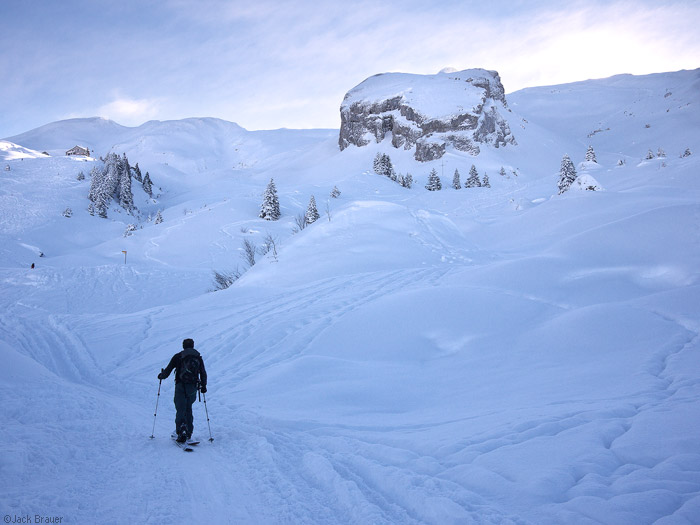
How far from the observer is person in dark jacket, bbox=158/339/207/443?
18.8ft

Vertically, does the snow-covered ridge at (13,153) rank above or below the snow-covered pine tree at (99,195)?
above

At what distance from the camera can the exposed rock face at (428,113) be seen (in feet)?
248

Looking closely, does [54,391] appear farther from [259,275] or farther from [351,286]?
[259,275]

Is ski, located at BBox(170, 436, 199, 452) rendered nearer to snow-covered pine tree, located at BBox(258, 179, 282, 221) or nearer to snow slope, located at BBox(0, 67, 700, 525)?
snow slope, located at BBox(0, 67, 700, 525)

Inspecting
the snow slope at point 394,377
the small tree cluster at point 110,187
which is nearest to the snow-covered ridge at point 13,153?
the small tree cluster at point 110,187

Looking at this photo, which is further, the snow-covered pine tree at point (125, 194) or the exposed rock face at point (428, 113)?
the exposed rock face at point (428, 113)

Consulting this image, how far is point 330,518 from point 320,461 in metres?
1.11

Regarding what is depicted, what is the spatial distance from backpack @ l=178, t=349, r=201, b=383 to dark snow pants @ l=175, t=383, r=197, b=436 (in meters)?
0.09

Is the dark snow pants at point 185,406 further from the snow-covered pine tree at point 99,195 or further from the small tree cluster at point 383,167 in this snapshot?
the small tree cluster at point 383,167

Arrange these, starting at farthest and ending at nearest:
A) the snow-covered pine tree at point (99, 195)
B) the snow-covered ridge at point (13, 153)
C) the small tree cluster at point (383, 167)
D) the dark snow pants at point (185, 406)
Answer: the snow-covered ridge at point (13, 153) → the small tree cluster at point (383, 167) → the snow-covered pine tree at point (99, 195) → the dark snow pants at point (185, 406)

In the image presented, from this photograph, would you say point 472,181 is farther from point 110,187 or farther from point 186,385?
point 186,385

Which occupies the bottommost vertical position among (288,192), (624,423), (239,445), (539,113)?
(239,445)

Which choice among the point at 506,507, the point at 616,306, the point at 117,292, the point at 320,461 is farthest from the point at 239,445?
the point at 117,292

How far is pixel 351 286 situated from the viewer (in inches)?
557
